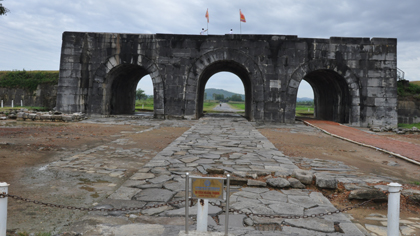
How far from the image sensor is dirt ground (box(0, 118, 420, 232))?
326 centimetres

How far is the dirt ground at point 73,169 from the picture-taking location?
128 inches

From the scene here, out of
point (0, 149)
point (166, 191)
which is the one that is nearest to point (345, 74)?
point (166, 191)

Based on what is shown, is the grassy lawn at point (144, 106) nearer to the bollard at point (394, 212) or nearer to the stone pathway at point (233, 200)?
the stone pathway at point (233, 200)

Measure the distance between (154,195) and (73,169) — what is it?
2.21m

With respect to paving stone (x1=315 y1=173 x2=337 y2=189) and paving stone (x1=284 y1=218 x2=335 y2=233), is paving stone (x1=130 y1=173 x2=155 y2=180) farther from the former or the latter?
paving stone (x1=315 y1=173 x2=337 y2=189)

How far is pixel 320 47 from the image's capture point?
613 inches

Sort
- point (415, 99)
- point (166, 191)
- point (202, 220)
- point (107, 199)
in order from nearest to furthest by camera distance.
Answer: point (202, 220) < point (107, 199) < point (166, 191) < point (415, 99)

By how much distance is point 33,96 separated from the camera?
72.6ft

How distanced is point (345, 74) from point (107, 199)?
50.6 feet

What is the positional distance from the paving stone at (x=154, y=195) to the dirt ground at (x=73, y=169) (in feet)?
1.71

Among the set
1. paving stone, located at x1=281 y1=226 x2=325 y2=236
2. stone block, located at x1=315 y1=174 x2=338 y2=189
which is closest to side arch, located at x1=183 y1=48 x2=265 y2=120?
stone block, located at x1=315 y1=174 x2=338 y2=189

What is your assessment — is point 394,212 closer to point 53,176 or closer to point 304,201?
point 304,201

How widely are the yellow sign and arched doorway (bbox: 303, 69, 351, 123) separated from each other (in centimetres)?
1541

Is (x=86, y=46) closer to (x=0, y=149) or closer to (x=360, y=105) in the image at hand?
(x=0, y=149)
